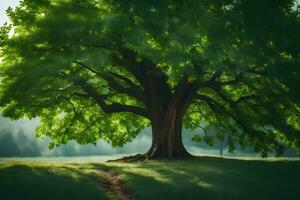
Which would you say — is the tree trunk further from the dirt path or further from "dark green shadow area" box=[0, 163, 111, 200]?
"dark green shadow area" box=[0, 163, 111, 200]

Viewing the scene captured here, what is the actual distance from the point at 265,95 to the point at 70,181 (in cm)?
1660

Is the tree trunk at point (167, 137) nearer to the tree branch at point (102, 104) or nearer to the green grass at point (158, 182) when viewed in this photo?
the tree branch at point (102, 104)

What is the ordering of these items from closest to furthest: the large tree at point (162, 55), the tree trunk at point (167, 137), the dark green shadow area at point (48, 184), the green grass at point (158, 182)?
1. the dark green shadow area at point (48, 184)
2. the green grass at point (158, 182)
3. the large tree at point (162, 55)
4. the tree trunk at point (167, 137)

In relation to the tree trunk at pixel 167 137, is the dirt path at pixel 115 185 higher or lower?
lower

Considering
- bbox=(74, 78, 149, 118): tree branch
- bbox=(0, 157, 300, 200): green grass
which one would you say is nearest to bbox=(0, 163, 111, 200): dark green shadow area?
bbox=(0, 157, 300, 200): green grass

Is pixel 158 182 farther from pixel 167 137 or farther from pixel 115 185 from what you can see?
pixel 167 137

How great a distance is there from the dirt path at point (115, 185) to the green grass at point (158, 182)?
0.29 m

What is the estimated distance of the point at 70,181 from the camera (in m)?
20.7

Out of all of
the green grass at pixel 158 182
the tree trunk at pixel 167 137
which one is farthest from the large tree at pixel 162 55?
the green grass at pixel 158 182

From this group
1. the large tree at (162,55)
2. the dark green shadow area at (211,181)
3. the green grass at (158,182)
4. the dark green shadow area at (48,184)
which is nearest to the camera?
the dark green shadow area at (48,184)

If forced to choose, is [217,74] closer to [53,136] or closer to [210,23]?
[210,23]

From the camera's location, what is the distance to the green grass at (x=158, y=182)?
728 inches

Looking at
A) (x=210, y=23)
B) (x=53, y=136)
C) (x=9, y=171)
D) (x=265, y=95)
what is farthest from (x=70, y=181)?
(x=53, y=136)

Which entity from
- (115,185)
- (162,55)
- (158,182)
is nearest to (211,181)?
(158,182)
